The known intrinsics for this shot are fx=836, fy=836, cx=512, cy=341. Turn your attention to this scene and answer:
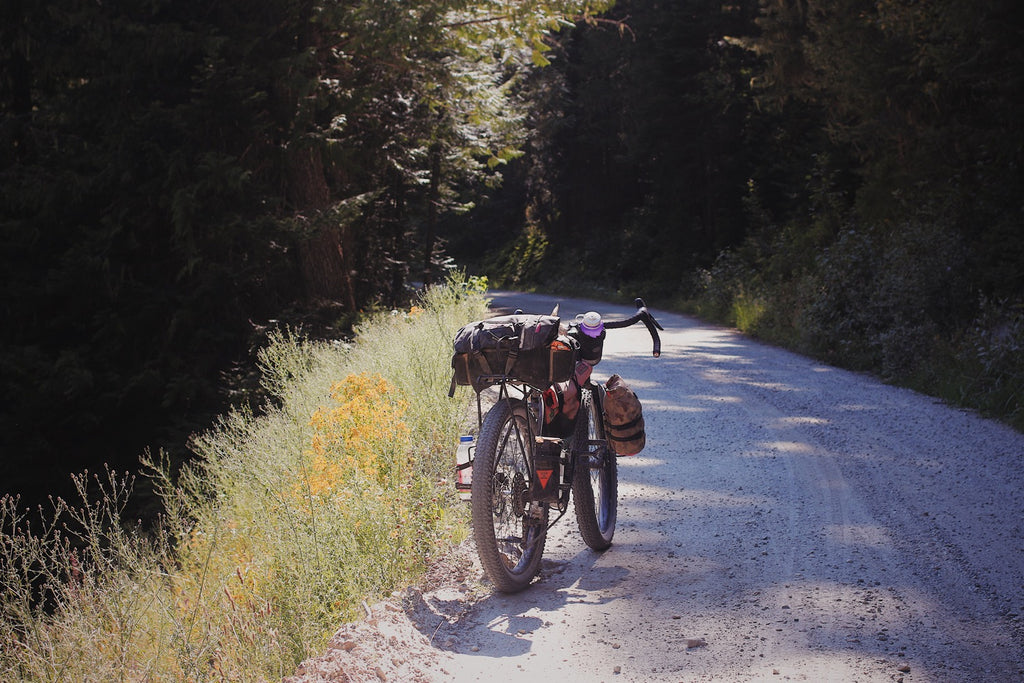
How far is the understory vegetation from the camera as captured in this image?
372cm

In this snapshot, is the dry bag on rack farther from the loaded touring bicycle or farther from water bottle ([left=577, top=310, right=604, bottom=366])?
water bottle ([left=577, top=310, right=604, bottom=366])

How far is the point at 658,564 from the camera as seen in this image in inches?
193

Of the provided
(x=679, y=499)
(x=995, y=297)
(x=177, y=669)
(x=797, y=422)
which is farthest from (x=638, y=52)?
(x=177, y=669)

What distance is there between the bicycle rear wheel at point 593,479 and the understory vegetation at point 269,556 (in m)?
0.81

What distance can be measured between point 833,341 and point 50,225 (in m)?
12.9

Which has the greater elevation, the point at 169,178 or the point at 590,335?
the point at 169,178

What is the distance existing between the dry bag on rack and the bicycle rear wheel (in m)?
0.09

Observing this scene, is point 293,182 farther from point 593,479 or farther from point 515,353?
point 515,353

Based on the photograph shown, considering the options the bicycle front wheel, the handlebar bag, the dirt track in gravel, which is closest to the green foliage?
the dirt track in gravel

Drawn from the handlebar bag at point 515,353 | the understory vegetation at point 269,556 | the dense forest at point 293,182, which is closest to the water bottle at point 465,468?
the handlebar bag at point 515,353

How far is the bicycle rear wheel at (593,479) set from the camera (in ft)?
16.0

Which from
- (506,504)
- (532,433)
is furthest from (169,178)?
(506,504)

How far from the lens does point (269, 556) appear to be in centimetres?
471

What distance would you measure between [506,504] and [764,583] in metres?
1.47
